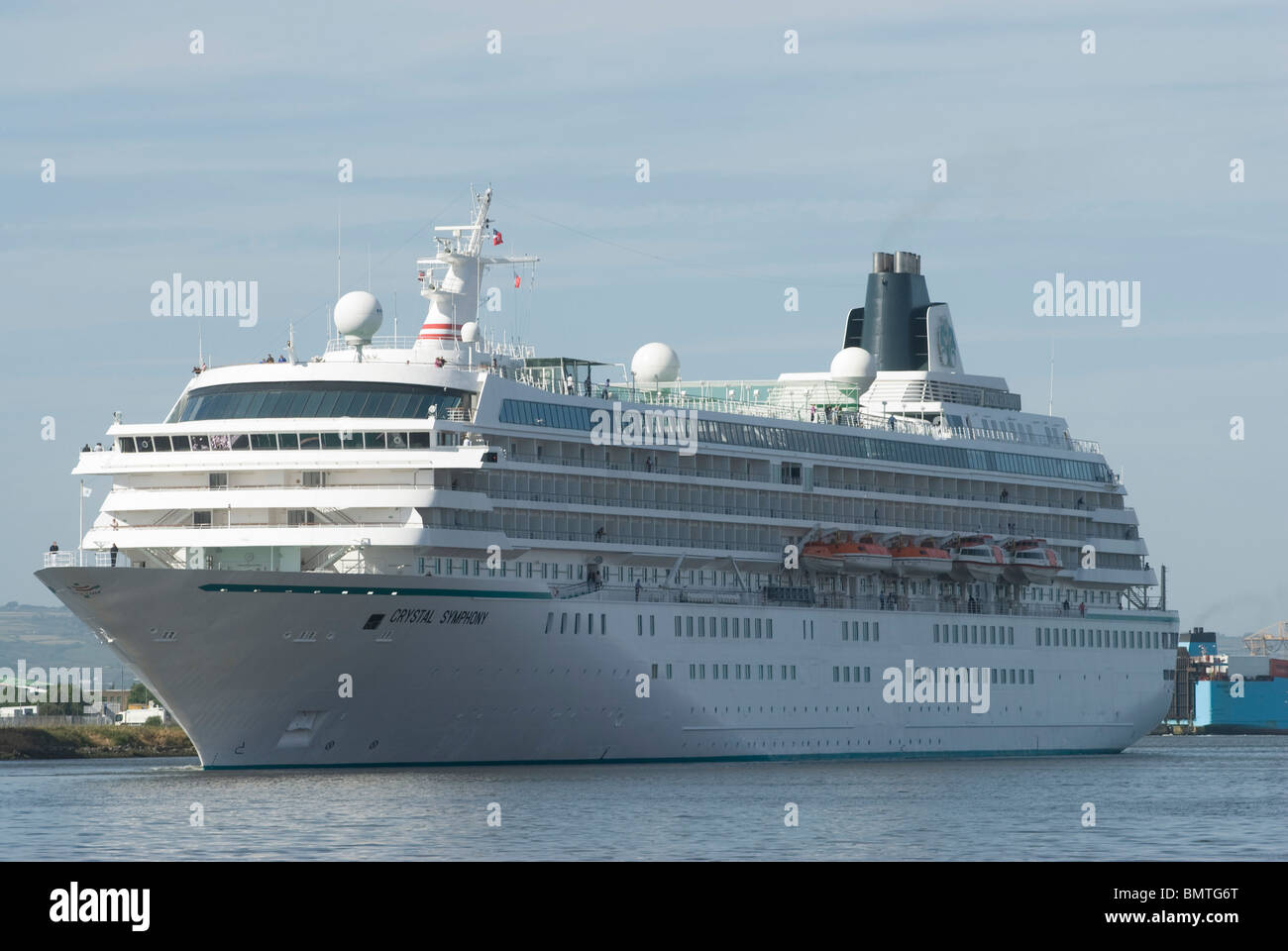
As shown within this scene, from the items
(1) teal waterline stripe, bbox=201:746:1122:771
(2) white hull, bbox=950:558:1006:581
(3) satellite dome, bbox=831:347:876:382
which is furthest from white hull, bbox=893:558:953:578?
(3) satellite dome, bbox=831:347:876:382

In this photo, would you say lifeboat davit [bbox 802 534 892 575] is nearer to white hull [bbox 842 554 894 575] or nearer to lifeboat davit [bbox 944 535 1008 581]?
white hull [bbox 842 554 894 575]

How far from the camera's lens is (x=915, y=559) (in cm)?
7938

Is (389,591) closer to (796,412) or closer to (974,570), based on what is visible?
(796,412)

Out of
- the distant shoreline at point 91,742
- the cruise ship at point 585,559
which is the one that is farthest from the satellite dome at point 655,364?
the distant shoreline at point 91,742

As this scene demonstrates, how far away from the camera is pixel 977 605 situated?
83.3 metres

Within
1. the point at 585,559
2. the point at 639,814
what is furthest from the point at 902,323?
the point at 639,814

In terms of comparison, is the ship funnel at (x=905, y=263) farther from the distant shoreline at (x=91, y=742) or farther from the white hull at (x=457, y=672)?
the distant shoreline at (x=91, y=742)

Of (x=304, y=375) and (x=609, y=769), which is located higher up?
(x=304, y=375)

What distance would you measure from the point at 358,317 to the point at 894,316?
3037 cm
